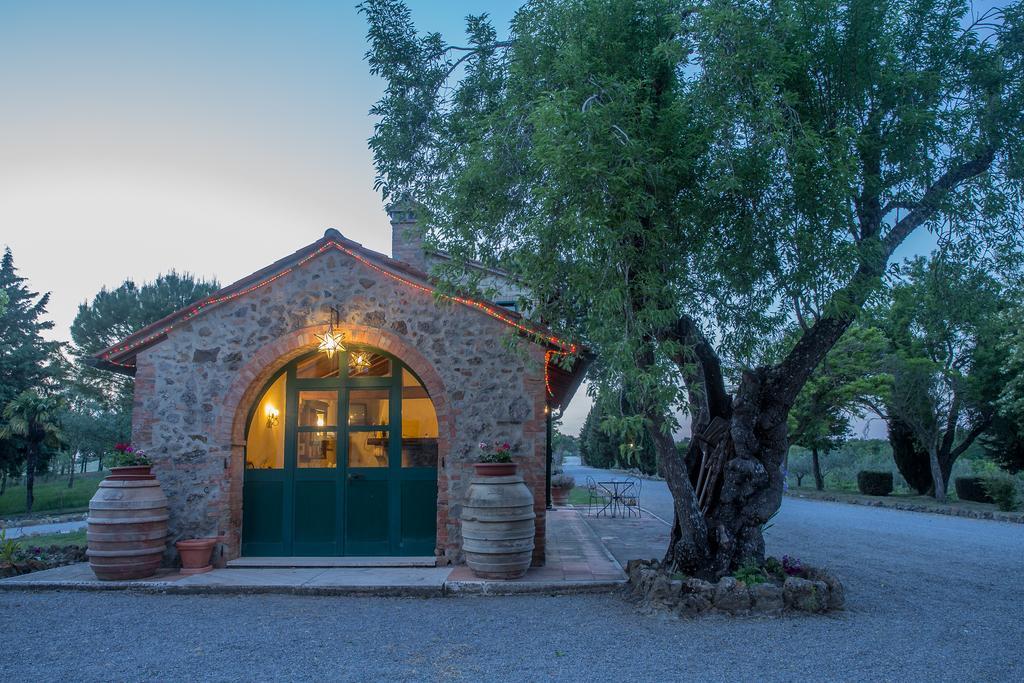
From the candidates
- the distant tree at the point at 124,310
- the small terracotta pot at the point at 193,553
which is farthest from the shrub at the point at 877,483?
the distant tree at the point at 124,310

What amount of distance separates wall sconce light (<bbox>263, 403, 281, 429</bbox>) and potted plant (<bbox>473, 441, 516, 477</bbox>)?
116 inches

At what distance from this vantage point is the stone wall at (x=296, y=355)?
8.00m

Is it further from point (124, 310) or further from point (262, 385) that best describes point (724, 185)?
point (124, 310)

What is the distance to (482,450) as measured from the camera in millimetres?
7777

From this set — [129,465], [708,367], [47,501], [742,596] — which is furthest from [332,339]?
[47,501]

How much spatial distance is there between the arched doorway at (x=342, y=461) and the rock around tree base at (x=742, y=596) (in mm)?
3275

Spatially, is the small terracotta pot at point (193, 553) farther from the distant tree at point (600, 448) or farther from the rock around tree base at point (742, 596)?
the distant tree at point (600, 448)

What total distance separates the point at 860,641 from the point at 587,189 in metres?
4.37

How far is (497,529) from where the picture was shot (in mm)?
7160

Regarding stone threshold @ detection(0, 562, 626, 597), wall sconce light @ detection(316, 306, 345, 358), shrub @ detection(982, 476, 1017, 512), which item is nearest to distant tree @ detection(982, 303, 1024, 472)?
shrub @ detection(982, 476, 1017, 512)

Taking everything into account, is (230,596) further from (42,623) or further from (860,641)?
(860,641)

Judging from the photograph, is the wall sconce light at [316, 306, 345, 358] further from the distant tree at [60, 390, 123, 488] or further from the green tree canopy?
the distant tree at [60, 390, 123, 488]

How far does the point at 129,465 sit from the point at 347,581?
293cm

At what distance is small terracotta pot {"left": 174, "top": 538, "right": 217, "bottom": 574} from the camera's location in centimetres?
775
